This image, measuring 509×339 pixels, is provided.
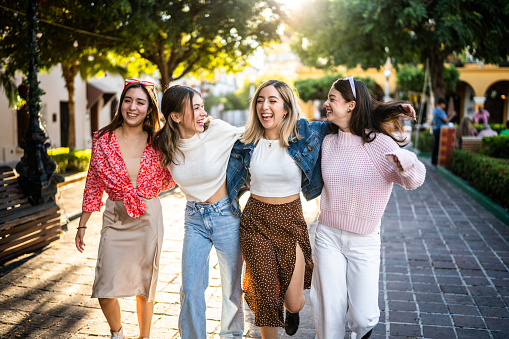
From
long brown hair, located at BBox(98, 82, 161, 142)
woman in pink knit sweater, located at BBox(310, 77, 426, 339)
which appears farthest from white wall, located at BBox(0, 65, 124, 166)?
woman in pink knit sweater, located at BBox(310, 77, 426, 339)

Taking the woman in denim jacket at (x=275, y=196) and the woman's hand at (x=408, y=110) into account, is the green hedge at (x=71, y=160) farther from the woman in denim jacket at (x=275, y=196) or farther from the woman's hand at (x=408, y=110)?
the woman's hand at (x=408, y=110)

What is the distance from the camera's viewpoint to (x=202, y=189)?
11.1ft

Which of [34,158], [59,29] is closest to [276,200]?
[34,158]

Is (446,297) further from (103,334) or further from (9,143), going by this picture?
(9,143)

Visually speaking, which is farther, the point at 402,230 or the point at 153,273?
the point at 402,230

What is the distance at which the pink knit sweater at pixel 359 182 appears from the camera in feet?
10.5

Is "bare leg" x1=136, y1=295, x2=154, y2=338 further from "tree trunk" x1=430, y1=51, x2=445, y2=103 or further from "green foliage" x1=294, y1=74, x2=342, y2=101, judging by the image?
"green foliage" x1=294, y1=74, x2=342, y2=101

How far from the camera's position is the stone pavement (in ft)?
13.2

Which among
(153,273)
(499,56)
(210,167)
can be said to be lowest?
(153,273)

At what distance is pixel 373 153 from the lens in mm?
3223

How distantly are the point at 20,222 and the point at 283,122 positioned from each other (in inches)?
157

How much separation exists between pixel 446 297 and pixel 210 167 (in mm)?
2929

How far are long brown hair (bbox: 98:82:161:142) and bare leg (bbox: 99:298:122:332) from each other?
1.17 metres

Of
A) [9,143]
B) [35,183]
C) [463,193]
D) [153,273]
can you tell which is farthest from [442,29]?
[9,143]
